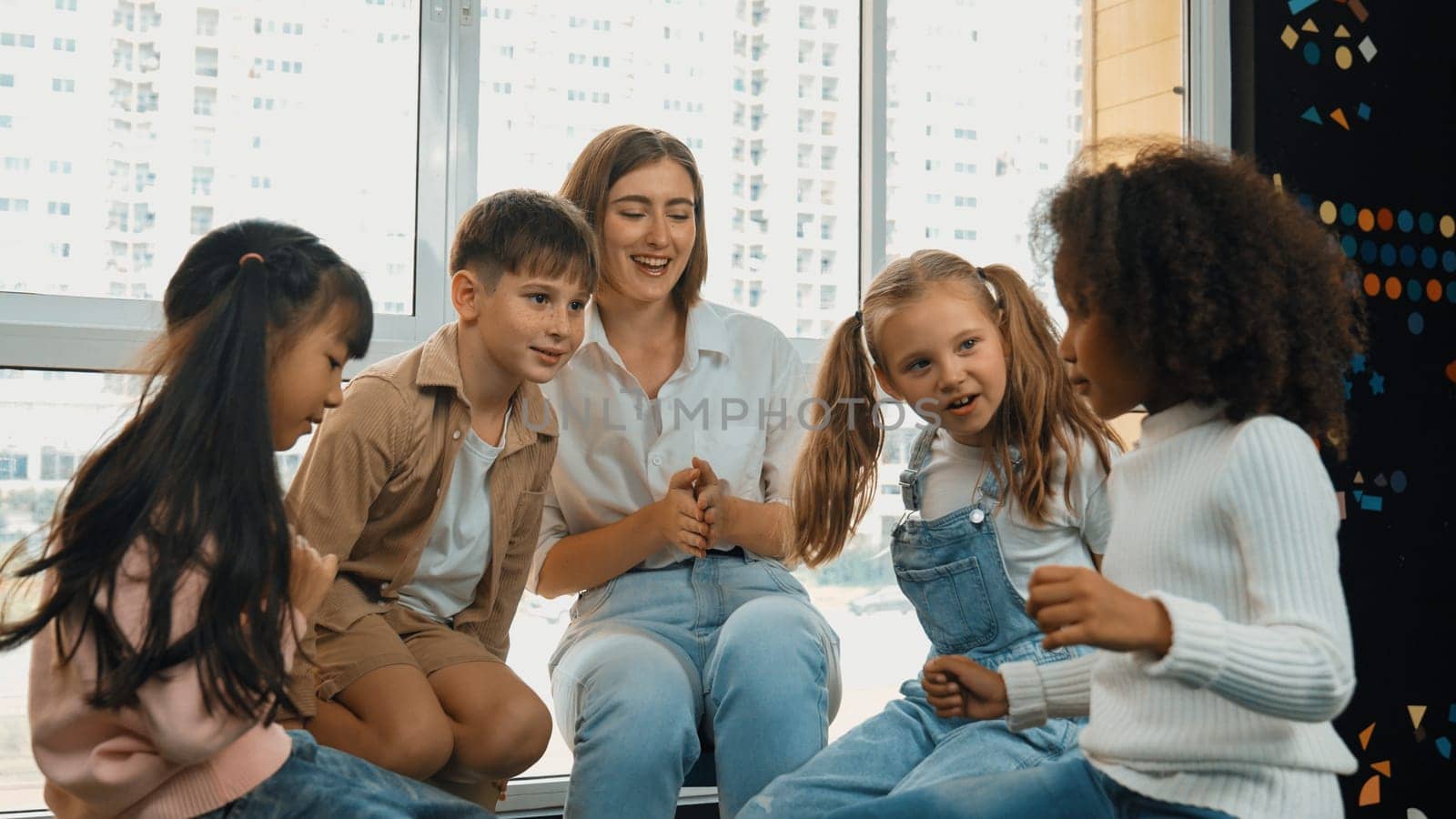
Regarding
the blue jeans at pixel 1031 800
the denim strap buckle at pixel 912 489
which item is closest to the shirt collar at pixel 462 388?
the denim strap buckle at pixel 912 489

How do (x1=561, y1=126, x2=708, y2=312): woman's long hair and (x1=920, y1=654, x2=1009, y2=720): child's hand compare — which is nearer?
(x1=920, y1=654, x2=1009, y2=720): child's hand

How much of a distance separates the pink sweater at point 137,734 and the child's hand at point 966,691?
705 mm

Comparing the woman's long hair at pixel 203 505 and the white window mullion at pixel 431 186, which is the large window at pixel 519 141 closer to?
the white window mullion at pixel 431 186

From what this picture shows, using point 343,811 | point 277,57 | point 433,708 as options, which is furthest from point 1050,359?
point 277,57

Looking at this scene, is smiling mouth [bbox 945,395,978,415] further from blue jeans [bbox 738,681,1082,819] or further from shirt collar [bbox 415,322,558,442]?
shirt collar [bbox 415,322,558,442]

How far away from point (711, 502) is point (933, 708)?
0.43 meters

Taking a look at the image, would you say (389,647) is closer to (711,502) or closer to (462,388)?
(462,388)

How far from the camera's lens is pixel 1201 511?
112cm

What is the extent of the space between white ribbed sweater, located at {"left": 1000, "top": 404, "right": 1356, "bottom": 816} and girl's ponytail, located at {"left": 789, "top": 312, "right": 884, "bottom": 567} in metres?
0.63

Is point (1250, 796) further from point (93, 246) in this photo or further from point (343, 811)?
point (93, 246)

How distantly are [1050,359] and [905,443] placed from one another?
0.97 metres

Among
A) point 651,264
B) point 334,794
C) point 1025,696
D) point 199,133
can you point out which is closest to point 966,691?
point 1025,696

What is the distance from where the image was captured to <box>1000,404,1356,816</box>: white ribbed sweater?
1003 mm

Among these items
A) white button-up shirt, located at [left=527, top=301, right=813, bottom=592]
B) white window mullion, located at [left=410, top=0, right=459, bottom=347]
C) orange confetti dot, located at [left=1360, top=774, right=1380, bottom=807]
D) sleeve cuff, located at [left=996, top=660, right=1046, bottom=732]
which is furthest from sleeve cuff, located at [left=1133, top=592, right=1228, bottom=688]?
orange confetti dot, located at [left=1360, top=774, right=1380, bottom=807]
